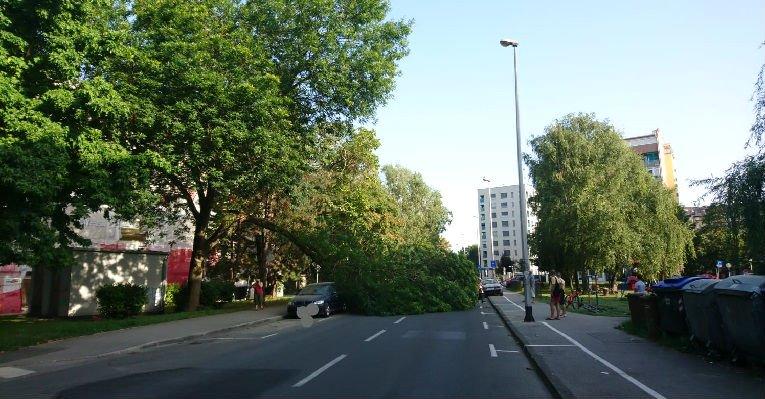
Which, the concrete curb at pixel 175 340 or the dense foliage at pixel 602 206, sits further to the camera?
the dense foliage at pixel 602 206

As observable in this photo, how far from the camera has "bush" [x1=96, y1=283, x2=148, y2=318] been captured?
21.1 meters

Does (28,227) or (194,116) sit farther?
(194,116)

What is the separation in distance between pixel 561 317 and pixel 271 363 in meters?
13.5

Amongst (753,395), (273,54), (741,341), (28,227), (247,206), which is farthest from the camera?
(247,206)

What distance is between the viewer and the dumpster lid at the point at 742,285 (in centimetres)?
863

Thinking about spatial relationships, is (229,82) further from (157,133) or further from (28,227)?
(28,227)

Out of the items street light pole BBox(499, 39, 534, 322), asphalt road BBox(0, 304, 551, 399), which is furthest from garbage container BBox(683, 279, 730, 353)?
street light pole BBox(499, 39, 534, 322)

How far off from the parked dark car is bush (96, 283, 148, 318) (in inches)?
244

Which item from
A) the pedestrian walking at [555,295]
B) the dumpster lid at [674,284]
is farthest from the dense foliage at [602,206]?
the dumpster lid at [674,284]

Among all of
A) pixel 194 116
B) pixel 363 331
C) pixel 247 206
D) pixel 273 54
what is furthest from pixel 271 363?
pixel 247 206

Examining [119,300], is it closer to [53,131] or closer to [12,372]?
[53,131]

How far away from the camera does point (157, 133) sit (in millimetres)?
18156

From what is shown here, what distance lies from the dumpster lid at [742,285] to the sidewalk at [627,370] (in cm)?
133

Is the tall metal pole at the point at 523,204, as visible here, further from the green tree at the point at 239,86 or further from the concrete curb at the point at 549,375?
the green tree at the point at 239,86
